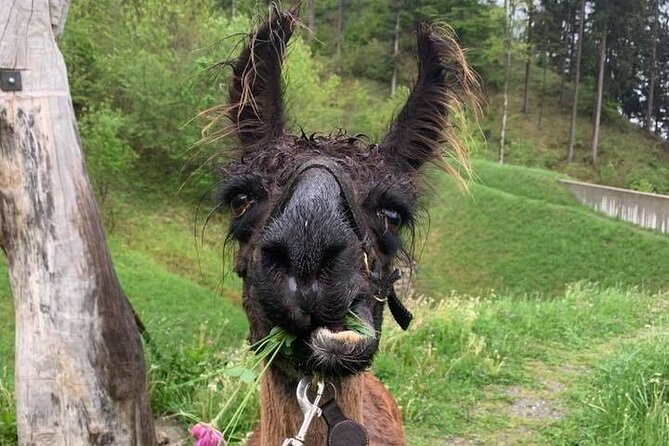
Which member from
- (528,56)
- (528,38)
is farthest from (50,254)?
(528,38)

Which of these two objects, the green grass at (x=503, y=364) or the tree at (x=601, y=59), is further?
the tree at (x=601, y=59)

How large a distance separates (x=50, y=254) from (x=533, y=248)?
21.1 meters

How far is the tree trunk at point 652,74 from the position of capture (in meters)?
46.6

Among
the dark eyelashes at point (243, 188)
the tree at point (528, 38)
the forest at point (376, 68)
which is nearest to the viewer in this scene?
the dark eyelashes at point (243, 188)

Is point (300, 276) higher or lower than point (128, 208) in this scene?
higher

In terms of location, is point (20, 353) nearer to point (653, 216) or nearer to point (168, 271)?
point (168, 271)

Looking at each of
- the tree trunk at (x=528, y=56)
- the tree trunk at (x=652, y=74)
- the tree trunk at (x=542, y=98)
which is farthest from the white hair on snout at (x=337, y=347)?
the tree trunk at (x=652, y=74)

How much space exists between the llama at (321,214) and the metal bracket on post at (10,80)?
1939 mm

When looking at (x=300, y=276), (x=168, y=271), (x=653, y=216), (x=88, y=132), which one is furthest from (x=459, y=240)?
(x=300, y=276)

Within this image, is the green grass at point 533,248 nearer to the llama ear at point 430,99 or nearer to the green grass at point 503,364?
the green grass at point 503,364

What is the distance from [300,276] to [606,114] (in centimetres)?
5217

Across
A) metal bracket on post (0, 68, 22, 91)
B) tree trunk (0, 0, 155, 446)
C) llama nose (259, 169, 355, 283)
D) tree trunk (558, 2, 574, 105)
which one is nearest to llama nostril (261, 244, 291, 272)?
llama nose (259, 169, 355, 283)

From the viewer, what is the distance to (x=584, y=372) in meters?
7.95

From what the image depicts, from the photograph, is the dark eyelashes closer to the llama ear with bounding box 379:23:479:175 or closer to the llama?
the llama
